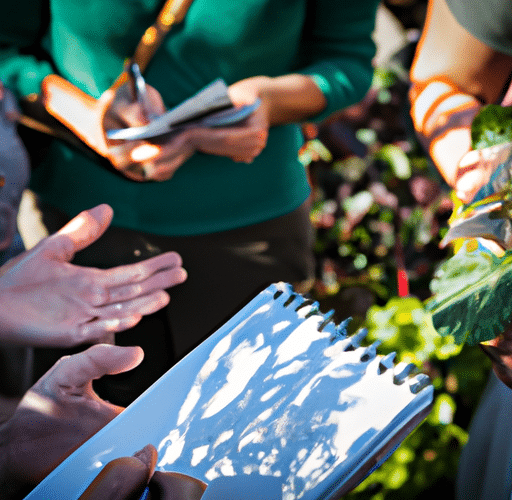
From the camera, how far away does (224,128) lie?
723mm

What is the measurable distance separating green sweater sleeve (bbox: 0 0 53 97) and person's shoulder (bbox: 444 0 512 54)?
545 mm

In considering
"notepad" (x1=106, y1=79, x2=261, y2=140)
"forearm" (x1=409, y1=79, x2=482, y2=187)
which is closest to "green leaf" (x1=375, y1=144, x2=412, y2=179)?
"forearm" (x1=409, y1=79, x2=482, y2=187)

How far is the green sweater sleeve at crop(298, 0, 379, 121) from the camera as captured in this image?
0.79 m

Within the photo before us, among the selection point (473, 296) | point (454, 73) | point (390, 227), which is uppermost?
point (454, 73)

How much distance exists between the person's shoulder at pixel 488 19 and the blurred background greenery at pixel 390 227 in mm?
497

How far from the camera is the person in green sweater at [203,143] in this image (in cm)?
69

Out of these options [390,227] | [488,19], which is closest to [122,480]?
[488,19]

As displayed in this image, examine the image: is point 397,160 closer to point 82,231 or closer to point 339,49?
point 339,49

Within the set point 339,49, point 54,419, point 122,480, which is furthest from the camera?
point 339,49

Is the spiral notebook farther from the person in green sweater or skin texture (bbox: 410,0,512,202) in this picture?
skin texture (bbox: 410,0,512,202)

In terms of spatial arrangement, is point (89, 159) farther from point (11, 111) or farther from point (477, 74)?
point (477, 74)

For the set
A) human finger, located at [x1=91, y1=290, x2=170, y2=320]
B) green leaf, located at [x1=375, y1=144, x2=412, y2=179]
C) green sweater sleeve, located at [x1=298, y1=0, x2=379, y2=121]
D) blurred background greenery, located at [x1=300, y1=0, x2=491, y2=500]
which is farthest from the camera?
green leaf, located at [x1=375, y1=144, x2=412, y2=179]

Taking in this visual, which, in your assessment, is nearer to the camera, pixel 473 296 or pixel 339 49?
pixel 473 296

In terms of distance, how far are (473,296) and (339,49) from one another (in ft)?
1.70
